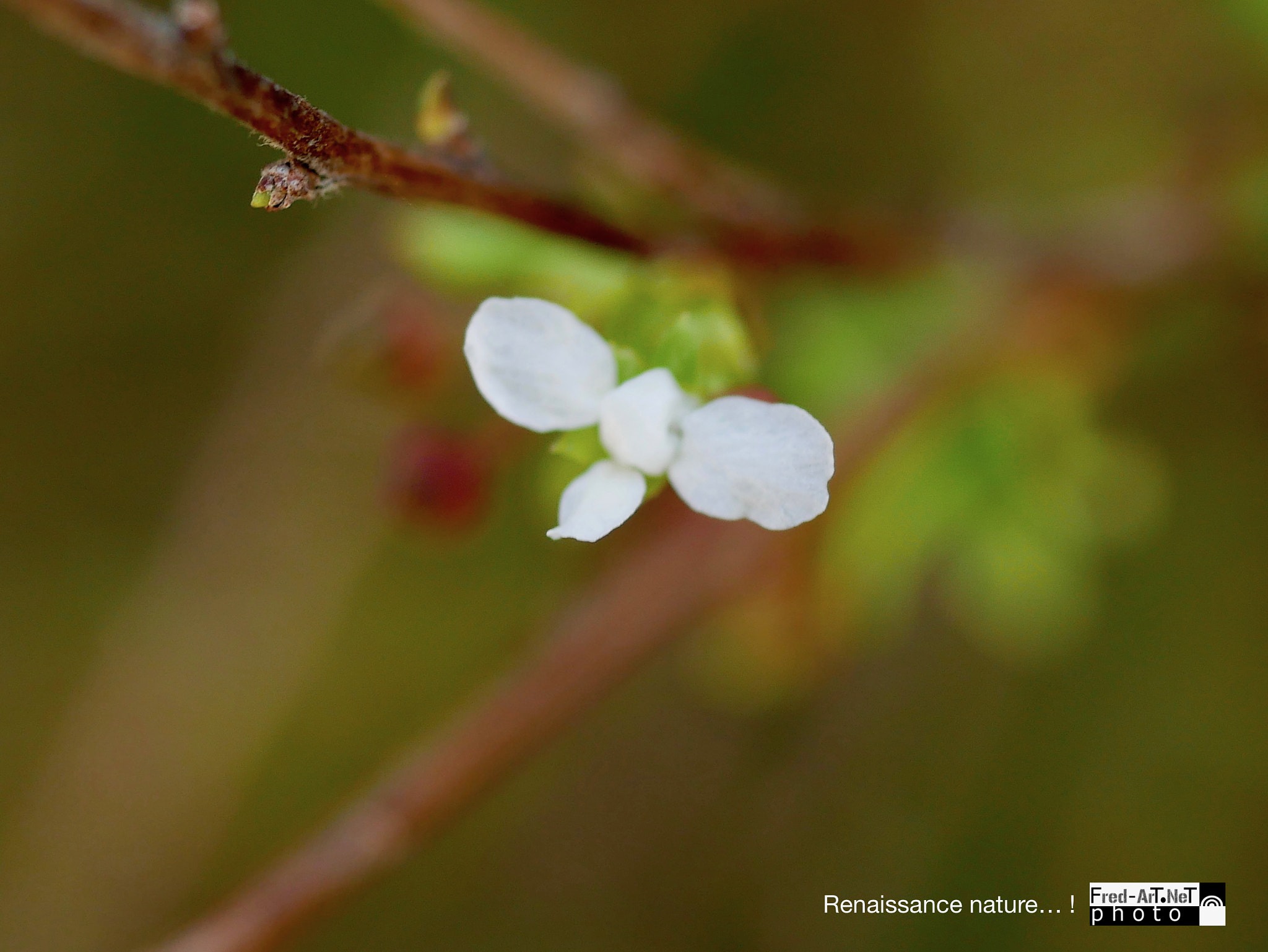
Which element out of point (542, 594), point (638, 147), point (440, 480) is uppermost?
point (542, 594)

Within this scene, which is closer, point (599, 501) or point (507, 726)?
point (599, 501)

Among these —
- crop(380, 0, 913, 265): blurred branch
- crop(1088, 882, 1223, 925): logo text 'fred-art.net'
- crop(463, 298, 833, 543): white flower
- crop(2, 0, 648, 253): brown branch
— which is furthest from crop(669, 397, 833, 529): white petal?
crop(1088, 882, 1223, 925): logo text 'fred-art.net'

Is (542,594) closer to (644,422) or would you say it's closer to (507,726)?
(507,726)

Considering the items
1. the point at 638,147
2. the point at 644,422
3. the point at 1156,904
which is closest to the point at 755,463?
the point at 644,422

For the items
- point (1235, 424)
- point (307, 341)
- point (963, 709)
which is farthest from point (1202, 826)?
point (307, 341)

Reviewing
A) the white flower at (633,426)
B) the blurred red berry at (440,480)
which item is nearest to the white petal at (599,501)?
the white flower at (633,426)

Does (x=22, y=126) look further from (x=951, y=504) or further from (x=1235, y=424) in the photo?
(x=1235, y=424)
